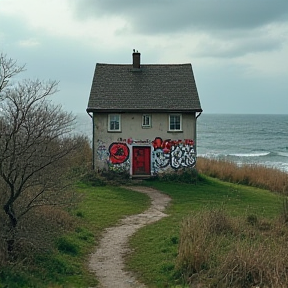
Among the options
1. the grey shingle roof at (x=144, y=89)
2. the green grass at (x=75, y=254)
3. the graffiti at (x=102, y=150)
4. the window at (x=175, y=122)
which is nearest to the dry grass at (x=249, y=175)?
the window at (x=175, y=122)

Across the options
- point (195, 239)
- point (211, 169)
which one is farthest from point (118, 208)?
point (211, 169)

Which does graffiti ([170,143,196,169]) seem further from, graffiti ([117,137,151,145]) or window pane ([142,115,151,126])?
window pane ([142,115,151,126])

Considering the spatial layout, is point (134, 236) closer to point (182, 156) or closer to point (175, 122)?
point (182, 156)

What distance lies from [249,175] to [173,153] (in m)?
5.66

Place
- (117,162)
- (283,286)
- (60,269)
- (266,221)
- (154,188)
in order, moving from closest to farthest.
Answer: (283,286)
(60,269)
(266,221)
(154,188)
(117,162)

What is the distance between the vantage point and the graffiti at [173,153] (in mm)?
30984

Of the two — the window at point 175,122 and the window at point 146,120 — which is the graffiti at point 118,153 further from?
the window at point 175,122

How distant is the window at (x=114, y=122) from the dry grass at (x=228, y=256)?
1703cm

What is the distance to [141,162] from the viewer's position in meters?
31.1

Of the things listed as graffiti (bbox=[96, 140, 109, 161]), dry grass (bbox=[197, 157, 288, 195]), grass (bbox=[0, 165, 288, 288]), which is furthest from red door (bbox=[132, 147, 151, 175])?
grass (bbox=[0, 165, 288, 288])

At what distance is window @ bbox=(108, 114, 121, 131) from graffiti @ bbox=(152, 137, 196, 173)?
2545mm

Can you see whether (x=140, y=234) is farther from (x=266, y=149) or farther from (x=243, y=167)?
(x=266, y=149)

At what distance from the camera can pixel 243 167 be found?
3412 cm

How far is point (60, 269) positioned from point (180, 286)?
3.05 meters
